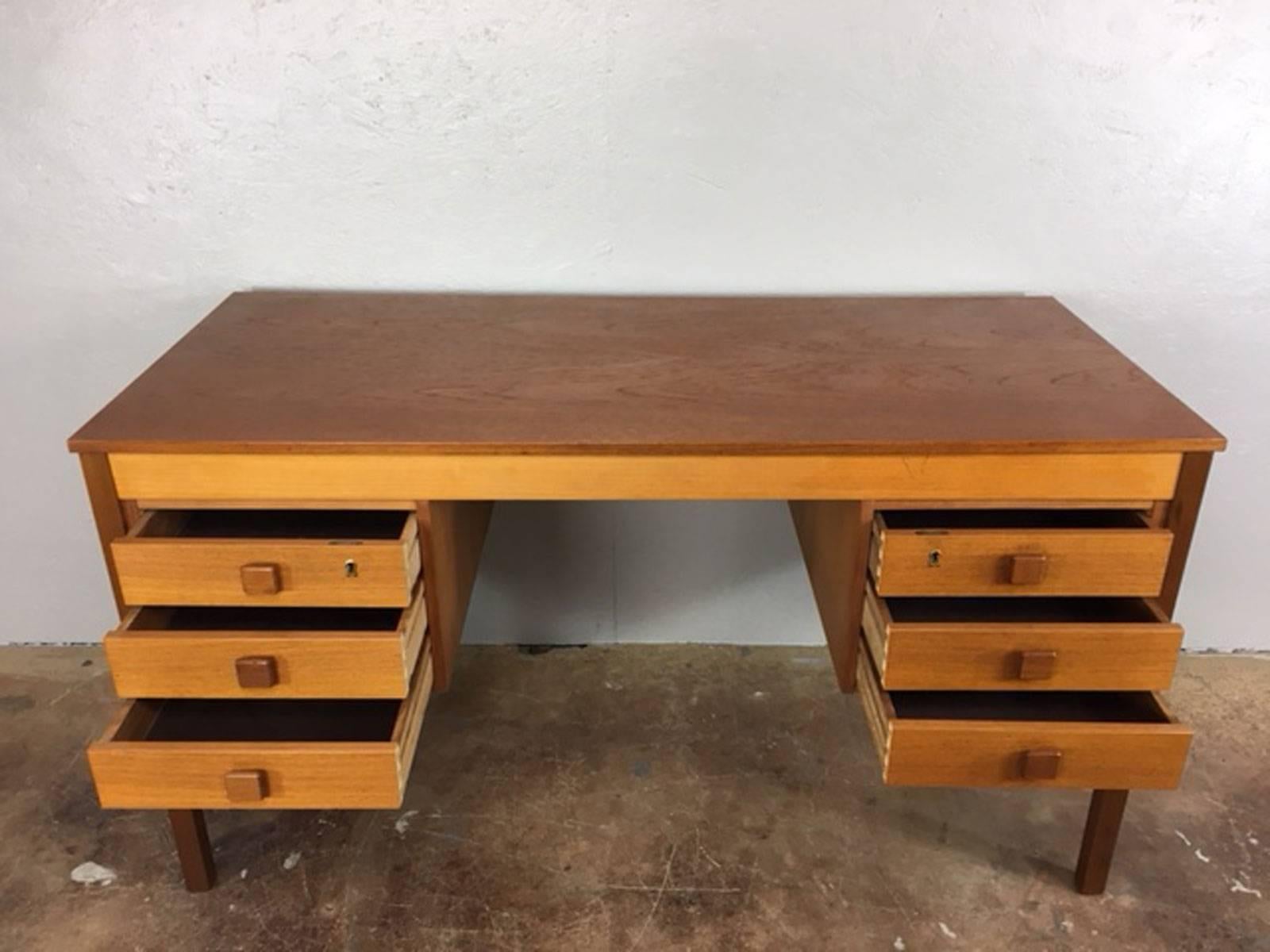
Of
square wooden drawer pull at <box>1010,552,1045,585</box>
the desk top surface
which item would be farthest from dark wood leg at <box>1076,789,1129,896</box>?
the desk top surface

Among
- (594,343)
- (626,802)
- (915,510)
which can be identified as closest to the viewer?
(915,510)

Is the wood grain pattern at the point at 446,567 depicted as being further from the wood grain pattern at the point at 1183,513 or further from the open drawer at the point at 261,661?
the wood grain pattern at the point at 1183,513

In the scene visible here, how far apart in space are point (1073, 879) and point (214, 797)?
4.01 feet

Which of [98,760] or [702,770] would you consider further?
[702,770]

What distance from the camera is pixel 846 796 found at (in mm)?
1641

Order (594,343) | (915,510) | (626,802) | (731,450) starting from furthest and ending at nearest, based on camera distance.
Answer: (626,802) < (594,343) < (915,510) < (731,450)

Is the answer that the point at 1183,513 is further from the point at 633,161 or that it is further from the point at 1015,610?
the point at 633,161

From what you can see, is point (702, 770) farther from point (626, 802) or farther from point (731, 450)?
point (731, 450)

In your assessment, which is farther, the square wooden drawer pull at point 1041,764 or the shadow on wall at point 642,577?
the shadow on wall at point 642,577

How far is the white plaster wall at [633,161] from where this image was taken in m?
1.53

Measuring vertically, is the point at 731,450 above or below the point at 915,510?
above

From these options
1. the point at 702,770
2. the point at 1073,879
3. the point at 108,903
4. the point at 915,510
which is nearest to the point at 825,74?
the point at 915,510

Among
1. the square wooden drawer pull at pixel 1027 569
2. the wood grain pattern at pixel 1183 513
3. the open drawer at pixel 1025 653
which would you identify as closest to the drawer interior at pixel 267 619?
the open drawer at pixel 1025 653

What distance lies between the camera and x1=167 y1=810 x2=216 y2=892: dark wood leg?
4.58 feet
